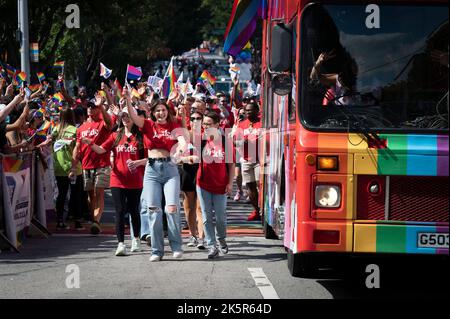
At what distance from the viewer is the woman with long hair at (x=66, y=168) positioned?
15.3m

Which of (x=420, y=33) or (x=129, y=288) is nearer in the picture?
(x=420, y=33)

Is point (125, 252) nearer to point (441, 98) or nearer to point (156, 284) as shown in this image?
point (156, 284)

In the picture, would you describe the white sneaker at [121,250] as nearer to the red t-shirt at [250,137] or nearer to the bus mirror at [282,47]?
the bus mirror at [282,47]

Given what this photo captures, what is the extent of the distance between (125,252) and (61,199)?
3226mm

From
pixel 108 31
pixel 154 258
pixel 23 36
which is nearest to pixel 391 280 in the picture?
pixel 154 258

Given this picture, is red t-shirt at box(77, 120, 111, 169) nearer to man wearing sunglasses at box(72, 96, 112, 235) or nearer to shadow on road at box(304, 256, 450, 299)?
man wearing sunglasses at box(72, 96, 112, 235)

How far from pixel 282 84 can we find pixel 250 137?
7.69 meters

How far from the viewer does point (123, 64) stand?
53500mm

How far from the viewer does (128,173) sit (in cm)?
1258

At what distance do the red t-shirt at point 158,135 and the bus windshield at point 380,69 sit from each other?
346 cm

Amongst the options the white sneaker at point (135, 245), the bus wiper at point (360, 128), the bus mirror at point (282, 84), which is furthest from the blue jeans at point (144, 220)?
the bus wiper at point (360, 128)

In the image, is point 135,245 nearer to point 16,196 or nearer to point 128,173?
point 128,173
